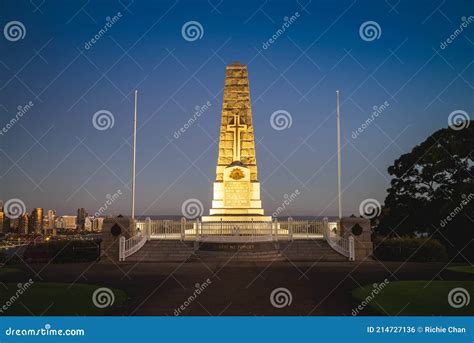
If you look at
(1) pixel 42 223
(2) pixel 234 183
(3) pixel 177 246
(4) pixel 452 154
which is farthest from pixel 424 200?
(1) pixel 42 223

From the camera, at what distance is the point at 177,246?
17469 millimetres

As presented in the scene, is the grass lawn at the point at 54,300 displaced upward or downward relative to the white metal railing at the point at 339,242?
downward

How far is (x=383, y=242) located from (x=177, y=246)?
28.9 ft

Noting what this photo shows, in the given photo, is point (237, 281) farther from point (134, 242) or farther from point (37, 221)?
point (37, 221)

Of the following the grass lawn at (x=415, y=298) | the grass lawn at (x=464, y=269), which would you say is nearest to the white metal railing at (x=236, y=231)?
the grass lawn at (x=464, y=269)

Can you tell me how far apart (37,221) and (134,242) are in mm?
14925

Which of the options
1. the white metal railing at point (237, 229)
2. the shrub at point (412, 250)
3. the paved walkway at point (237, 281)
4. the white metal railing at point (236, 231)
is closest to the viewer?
the paved walkway at point (237, 281)

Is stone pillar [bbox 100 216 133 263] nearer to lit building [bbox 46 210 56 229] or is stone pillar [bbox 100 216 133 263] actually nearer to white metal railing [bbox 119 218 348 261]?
white metal railing [bbox 119 218 348 261]

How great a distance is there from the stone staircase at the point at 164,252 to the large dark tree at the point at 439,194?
36.8 feet

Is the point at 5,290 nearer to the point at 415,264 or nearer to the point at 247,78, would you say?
the point at 415,264

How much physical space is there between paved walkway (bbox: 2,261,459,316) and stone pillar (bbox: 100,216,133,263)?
1.03 m

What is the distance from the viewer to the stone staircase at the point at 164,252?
635 inches

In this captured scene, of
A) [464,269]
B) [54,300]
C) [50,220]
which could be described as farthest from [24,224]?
[464,269]

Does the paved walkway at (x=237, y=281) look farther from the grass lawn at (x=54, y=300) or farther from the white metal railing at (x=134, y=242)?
the white metal railing at (x=134, y=242)
